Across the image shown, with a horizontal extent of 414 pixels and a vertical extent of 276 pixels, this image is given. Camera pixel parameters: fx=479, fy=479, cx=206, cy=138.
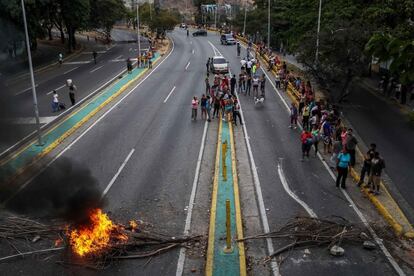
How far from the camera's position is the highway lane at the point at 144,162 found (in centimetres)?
1205

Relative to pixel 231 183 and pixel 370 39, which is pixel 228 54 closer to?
pixel 370 39

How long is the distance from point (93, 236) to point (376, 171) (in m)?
8.11

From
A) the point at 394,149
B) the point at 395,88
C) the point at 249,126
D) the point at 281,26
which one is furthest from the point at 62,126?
the point at 281,26

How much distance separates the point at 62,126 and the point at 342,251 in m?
15.7

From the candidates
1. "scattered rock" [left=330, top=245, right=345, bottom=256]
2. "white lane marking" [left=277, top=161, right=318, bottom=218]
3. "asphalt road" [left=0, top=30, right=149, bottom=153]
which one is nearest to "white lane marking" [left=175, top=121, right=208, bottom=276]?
"white lane marking" [left=277, top=161, right=318, bottom=218]

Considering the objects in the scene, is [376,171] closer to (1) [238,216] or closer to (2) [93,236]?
(1) [238,216]

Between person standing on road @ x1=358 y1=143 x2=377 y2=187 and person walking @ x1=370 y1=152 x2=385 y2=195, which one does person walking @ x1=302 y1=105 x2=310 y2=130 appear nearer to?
person standing on road @ x1=358 y1=143 x2=377 y2=187

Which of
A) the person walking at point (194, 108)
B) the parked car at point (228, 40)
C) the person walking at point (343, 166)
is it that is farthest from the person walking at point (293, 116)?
the parked car at point (228, 40)

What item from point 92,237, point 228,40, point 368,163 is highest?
point 228,40

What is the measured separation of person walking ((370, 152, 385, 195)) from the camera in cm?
1362

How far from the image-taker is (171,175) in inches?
625

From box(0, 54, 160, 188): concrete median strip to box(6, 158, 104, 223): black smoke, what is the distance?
1287mm

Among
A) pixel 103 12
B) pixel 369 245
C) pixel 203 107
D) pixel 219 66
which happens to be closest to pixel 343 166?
pixel 369 245

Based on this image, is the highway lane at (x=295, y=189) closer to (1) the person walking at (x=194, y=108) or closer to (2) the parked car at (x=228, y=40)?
(1) the person walking at (x=194, y=108)
